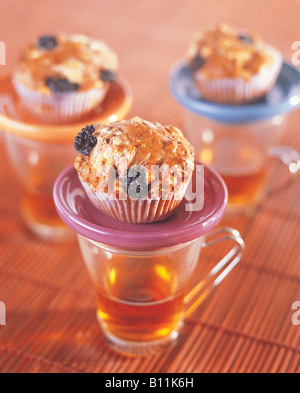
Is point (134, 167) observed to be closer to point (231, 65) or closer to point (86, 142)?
point (86, 142)

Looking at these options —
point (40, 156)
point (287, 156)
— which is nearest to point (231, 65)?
point (287, 156)

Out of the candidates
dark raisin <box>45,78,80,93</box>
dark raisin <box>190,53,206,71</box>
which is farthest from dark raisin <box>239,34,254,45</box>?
dark raisin <box>45,78,80,93</box>

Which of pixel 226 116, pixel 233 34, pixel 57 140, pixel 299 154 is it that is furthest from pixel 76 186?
pixel 299 154

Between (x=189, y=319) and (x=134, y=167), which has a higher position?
(x=134, y=167)

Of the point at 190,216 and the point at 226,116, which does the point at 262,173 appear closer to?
the point at 226,116

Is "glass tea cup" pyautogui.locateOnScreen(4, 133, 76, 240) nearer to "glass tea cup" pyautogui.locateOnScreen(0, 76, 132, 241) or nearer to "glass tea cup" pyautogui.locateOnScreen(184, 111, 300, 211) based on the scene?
"glass tea cup" pyautogui.locateOnScreen(0, 76, 132, 241)

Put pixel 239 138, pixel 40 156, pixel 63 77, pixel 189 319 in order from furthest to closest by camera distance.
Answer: pixel 239 138 → pixel 40 156 → pixel 63 77 → pixel 189 319

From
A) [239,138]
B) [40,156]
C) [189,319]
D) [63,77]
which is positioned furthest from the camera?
[239,138]
